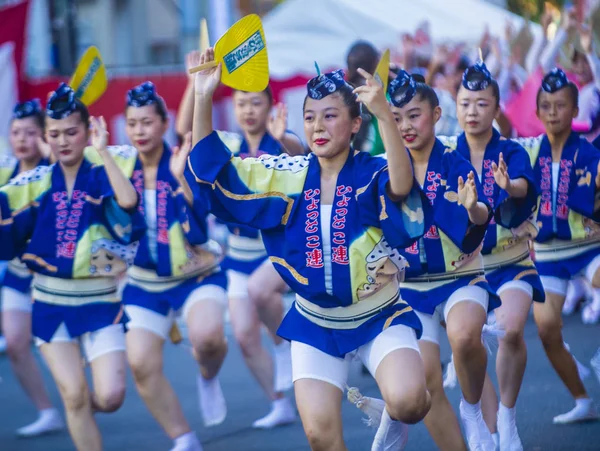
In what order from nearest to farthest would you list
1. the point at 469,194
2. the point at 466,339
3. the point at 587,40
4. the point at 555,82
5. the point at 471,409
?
the point at 469,194, the point at 466,339, the point at 471,409, the point at 555,82, the point at 587,40

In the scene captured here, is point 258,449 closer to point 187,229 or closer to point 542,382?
point 187,229

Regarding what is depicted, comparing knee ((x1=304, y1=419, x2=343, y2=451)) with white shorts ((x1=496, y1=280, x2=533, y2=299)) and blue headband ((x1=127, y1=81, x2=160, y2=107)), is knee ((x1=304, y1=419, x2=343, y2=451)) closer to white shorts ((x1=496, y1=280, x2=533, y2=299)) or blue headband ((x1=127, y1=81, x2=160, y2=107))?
white shorts ((x1=496, y1=280, x2=533, y2=299))

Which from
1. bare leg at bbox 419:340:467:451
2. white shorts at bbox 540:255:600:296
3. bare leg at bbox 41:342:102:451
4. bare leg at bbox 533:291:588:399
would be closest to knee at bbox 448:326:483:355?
bare leg at bbox 419:340:467:451

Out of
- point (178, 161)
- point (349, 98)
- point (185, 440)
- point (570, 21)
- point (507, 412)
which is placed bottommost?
point (185, 440)

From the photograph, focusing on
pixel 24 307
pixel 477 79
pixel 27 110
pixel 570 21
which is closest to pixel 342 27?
pixel 570 21

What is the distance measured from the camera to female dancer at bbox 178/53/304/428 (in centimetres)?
662

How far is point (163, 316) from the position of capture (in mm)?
5961

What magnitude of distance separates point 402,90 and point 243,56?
96 cm

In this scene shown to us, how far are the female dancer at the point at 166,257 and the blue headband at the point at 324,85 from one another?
5.45 ft

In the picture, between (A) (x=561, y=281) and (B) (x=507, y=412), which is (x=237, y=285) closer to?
(A) (x=561, y=281)

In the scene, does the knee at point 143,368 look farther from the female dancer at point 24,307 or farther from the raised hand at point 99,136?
the female dancer at point 24,307

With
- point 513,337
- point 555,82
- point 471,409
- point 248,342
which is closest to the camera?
point 471,409

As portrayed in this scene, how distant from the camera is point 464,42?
14.0 metres

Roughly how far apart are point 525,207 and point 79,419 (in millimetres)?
2435
